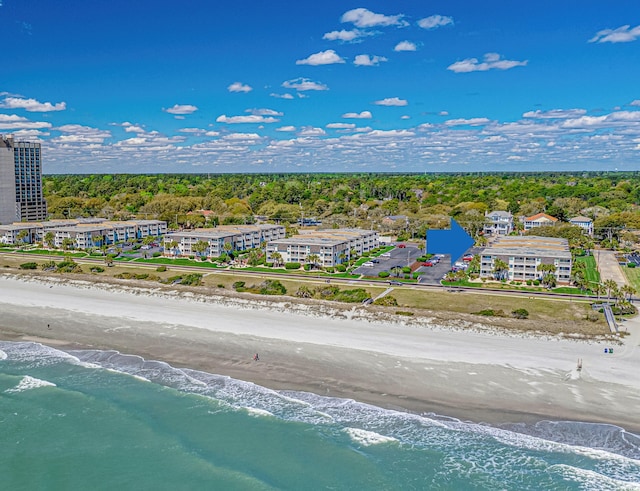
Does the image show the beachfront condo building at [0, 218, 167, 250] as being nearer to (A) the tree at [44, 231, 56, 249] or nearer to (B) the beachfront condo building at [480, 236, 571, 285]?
(A) the tree at [44, 231, 56, 249]

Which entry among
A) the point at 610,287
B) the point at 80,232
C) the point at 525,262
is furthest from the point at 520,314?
the point at 80,232

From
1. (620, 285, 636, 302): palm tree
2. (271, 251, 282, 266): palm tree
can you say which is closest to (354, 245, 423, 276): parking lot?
(271, 251, 282, 266): palm tree

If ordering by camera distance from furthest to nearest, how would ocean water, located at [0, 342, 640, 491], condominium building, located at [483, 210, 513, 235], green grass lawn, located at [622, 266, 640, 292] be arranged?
condominium building, located at [483, 210, 513, 235]
green grass lawn, located at [622, 266, 640, 292]
ocean water, located at [0, 342, 640, 491]

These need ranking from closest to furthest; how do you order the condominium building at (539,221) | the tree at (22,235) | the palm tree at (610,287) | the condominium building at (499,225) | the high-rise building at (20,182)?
the palm tree at (610,287), the tree at (22,235), the condominium building at (539,221), the condominium building at (499,225), the high-rise building at (20,182)

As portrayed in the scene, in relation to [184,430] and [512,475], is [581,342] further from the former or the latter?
[184,430]

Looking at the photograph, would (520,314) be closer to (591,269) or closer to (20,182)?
(591,269)

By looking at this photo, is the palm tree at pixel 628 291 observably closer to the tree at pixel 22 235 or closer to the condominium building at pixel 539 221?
the condominium building at pixel 539 221

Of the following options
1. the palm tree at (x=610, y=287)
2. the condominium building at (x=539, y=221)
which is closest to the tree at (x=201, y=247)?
the palm tree at (x=610, y=287)
